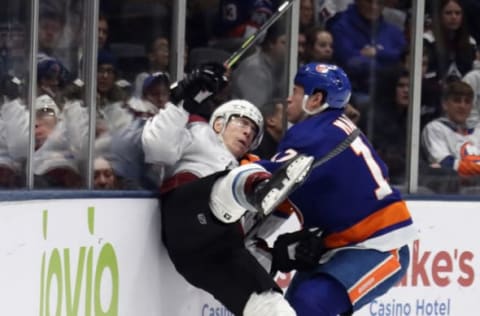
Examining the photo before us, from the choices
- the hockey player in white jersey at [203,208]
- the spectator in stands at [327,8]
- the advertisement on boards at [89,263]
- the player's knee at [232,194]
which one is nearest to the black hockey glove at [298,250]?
the hockey player in white jersey at [203,208]

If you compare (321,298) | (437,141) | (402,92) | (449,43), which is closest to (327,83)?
(321,298)

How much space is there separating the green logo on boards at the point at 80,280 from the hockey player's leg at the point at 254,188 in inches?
16.6

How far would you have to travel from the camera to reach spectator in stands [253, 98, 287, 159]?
257 inches

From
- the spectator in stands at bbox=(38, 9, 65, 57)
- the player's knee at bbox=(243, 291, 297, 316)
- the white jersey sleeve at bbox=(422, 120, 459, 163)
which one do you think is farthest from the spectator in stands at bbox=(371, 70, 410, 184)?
the spectator in stands at bbox=(38, 9, 65, 57)

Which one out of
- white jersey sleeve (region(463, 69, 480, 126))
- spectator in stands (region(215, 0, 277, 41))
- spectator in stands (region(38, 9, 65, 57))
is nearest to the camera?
spectator in stands (region(38, 9, 65, 57))

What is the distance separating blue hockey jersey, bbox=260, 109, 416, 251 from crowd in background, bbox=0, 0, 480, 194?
1.89 ft

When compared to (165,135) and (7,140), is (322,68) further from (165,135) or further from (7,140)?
(7,140)

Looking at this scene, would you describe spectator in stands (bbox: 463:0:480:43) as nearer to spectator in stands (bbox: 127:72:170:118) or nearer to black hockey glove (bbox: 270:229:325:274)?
spectator in stands (bbox: 127:72:170:118)

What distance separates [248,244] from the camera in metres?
5.69

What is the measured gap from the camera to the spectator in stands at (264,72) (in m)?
6.45

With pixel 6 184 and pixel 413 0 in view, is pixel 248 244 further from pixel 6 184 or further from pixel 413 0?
pixel 413 0

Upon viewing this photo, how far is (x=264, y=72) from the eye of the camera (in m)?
6.54

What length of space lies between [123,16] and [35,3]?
Result: 720mm

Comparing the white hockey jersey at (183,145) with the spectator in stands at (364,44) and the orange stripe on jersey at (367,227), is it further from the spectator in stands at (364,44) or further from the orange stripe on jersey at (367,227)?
the spectator in stands at (364,44)
